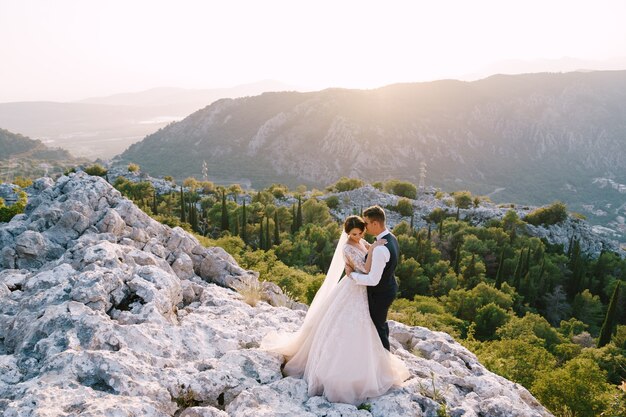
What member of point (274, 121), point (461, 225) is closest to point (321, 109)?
point (274, 121)

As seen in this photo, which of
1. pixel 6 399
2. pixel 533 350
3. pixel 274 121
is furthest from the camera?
pixel 274 121

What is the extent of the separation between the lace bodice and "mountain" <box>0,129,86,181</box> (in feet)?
486

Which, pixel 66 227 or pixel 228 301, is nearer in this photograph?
pixel 228 301

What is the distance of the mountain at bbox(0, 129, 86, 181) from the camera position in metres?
137

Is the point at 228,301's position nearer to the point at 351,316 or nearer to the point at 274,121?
the point at 351,316

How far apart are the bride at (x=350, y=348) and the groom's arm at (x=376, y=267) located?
0.32 ft

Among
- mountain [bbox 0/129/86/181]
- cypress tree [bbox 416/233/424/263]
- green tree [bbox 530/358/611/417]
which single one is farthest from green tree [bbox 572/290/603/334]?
mountain [bbox 0/129/86/181]

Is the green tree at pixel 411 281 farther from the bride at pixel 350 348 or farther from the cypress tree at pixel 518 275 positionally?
the bride at pixel 350 348

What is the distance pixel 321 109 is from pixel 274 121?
23135 mm

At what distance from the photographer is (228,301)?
1012 cm

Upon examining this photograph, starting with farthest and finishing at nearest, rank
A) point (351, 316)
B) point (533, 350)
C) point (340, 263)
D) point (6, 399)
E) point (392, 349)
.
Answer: point (533, 350)
point (392, 349)
point (340, 263)
point (351, 316)
point (6, 399)

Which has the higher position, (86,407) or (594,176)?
(86,407)

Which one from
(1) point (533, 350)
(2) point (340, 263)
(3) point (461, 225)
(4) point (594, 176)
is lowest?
(4) point (594, 176)

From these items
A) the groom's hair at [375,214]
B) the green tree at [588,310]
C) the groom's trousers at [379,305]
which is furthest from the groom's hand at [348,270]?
the green tree at [588,310]
